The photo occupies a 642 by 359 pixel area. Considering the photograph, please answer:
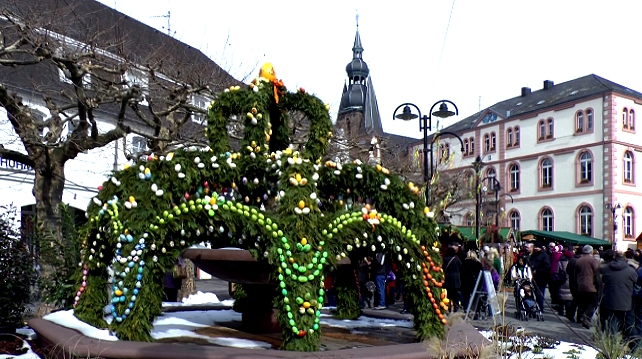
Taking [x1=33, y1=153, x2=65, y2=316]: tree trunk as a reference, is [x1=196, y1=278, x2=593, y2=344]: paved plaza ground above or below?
below

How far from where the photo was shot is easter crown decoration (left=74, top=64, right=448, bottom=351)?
6137 mm

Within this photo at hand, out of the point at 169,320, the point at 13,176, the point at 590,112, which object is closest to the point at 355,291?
the point at 169,320

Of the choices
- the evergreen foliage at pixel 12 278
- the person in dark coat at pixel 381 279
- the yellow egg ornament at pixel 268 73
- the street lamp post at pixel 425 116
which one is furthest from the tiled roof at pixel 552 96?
the evergreen foliage at pixel 12 278

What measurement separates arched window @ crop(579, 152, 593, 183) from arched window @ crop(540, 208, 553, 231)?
378 centimetres

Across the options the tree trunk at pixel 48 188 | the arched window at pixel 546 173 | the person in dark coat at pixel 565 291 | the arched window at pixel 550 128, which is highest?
the arched window at pixel 550 128

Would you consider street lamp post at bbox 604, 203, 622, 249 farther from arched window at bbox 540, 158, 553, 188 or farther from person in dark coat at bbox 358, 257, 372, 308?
person in dark coat at bbox 358, 257, 372, 308

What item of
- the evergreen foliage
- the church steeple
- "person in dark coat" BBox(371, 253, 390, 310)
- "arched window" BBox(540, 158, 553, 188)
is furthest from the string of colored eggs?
the church steeple

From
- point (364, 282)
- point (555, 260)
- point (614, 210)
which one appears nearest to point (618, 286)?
point (555, 260)

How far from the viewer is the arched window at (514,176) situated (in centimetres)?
4838

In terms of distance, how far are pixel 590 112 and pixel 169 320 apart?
132 feet

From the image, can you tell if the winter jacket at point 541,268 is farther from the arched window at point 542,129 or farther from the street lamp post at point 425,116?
the arched window at point 542,129

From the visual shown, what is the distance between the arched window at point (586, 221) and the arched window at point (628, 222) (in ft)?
7.01

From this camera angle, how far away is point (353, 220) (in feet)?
21.5

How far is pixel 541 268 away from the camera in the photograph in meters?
13.9
